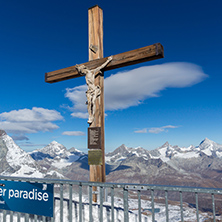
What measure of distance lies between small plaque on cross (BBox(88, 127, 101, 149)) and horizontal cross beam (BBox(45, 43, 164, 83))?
1779 millimetres

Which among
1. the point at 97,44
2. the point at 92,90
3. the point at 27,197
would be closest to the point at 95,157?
the point at 92,90

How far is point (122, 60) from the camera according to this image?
584 cm

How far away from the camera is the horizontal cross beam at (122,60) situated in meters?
5.29

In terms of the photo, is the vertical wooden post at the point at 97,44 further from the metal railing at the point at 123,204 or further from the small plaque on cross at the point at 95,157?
the metal railing at the point at 123,204

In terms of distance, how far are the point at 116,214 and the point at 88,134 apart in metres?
2.14

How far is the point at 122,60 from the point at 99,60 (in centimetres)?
76

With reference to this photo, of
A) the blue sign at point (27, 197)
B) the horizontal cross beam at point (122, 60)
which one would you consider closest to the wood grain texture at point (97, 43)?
the horizontal cross beam at point (122, 60)

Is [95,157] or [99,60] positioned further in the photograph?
[99,60]

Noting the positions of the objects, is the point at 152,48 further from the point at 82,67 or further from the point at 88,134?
the point at 88,134

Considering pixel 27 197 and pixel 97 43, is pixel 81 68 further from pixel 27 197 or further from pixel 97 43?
pixel 27 197

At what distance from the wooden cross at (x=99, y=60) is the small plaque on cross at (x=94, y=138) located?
0.11 meters

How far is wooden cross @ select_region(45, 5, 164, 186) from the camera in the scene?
547 centimetres

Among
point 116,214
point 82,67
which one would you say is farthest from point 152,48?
point 116,214

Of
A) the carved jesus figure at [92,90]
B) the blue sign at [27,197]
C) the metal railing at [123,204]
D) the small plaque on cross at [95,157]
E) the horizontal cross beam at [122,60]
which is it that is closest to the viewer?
the metal railing at [123,204]
